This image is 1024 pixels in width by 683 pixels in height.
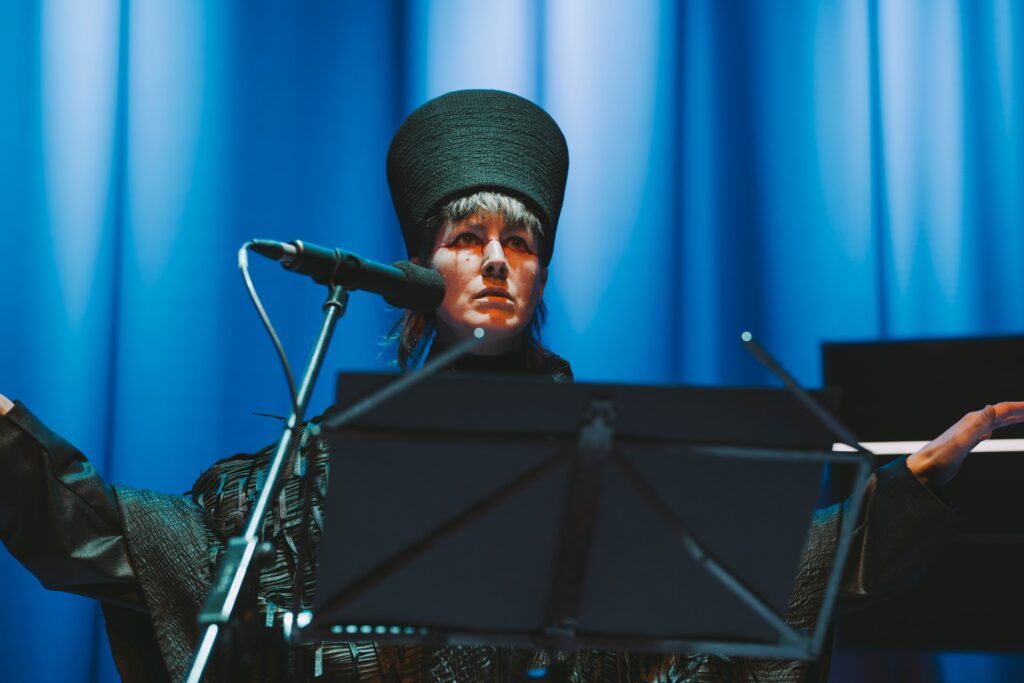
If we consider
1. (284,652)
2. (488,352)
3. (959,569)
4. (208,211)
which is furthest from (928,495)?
(208,211)

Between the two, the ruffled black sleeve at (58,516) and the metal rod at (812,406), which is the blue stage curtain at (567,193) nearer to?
the ruffled black sleeve at (58,516)

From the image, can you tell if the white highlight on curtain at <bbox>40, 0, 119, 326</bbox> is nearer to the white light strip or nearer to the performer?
the performer

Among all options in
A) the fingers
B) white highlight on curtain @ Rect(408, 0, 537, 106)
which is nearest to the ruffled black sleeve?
white highlight on curtain @ Rect(408, 0, 537, 106)

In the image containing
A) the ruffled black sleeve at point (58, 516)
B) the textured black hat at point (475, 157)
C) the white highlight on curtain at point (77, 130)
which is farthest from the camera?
the white highlight on curtain at point (77, 130)

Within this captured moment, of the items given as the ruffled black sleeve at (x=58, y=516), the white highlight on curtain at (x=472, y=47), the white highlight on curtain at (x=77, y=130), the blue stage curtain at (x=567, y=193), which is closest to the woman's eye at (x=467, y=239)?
the blue stage curtain at (x=567, y=193)

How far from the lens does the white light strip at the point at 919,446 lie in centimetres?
184

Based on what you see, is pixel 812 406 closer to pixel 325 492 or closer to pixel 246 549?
pixel 246 549

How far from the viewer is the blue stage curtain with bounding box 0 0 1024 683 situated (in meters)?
2.22

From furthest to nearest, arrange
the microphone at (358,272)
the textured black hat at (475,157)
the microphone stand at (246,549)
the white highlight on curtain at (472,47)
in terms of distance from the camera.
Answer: the white highlight on curtain at (472,47), the textured black hat at (475,157), the microphone at (358,272), the microphone stand at (246,549)

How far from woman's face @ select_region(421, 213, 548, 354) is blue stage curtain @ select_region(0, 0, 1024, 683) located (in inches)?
15.2

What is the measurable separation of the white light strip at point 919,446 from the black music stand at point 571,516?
2.52ft

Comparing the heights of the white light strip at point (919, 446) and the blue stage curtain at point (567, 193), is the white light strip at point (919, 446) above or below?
below

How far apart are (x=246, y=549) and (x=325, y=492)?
408 mm

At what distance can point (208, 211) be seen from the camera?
7.51 feet
